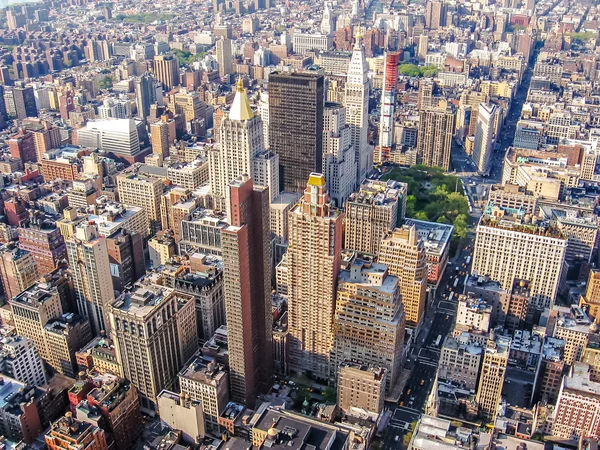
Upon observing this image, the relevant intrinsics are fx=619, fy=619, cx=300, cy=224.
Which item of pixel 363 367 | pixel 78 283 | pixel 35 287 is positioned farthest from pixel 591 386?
pixel 35 287

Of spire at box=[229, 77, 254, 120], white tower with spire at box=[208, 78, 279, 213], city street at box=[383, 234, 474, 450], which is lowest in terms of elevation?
city street at box=[383, 234, 474, 450]

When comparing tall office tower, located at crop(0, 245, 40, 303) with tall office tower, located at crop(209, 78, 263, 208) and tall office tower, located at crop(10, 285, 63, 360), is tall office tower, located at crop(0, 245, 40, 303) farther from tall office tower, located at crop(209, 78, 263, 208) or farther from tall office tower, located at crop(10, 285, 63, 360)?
tall office tower, located at crop(209, 78, 263, 208)

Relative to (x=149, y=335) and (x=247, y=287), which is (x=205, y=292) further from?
(x=247, y=287)

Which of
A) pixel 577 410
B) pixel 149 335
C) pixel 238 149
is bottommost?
pixel 577 410

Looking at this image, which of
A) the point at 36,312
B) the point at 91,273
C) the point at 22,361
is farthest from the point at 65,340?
the point at 91,273

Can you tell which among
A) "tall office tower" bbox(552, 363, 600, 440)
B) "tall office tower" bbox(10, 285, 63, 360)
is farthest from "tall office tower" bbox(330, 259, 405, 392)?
"tall office tower" bbox(10, 285, 63, 360)

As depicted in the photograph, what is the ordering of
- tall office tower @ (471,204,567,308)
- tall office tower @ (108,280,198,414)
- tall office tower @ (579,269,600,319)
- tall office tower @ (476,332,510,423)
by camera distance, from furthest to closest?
tall office tower @ (471,204,567,308), tall office tower @ (579,269,600,319), tall office tower @ (476,332,510,423), tall office tower @ (108,280,198,414)
